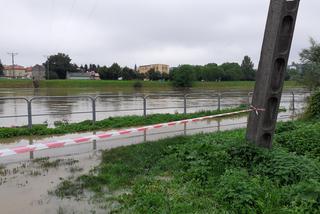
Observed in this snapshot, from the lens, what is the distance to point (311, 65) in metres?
15.4

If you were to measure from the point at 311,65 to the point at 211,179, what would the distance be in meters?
12.8

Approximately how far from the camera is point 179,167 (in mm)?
5703

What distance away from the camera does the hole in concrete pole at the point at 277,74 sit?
5.62 meters

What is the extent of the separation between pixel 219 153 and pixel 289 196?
1.71m

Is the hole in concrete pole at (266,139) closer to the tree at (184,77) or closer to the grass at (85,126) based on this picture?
the grass at (85,126)

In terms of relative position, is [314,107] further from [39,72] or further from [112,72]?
[39,72]

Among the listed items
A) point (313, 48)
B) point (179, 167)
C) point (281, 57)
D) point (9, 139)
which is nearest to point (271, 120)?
point (281, 57)

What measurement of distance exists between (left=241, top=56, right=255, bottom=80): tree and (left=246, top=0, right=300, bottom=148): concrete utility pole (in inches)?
3895

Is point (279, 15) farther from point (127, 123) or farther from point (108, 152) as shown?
point (127, 123)

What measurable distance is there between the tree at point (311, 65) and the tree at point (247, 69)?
87.3 metres

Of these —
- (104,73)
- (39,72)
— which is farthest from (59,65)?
(104,73)

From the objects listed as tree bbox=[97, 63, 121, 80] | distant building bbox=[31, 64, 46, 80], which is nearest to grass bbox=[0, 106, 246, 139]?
tree bbox=[97, 63, 121, 80]

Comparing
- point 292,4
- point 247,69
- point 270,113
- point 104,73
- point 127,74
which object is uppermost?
point 292,4

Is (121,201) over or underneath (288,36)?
underneath
